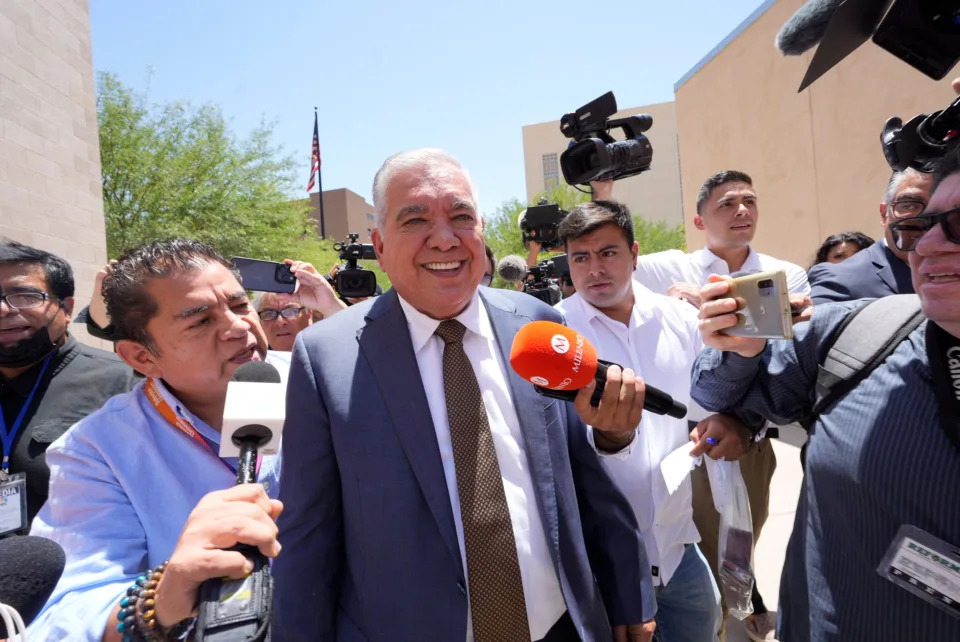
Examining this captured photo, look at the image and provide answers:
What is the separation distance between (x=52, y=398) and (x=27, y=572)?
213 cm

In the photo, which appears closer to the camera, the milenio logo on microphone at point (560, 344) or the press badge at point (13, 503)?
the milenio logo on microphone at point (560, 344)

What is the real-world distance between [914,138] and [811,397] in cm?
78

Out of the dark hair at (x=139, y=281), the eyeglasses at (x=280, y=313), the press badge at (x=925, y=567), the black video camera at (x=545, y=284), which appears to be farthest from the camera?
the black video camera at (x=545, y=284)

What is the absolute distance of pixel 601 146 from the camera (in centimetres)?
331

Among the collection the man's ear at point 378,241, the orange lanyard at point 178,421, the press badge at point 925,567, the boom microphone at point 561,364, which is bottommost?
the press badge at point 925,567

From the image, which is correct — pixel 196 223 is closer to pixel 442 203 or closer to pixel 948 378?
pixel 442 203

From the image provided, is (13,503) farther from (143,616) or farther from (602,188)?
(602,188)

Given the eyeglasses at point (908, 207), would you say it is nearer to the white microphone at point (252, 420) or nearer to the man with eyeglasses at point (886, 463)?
the man with eyeglasses at point (886, 463)

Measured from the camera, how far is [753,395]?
69.5 inches

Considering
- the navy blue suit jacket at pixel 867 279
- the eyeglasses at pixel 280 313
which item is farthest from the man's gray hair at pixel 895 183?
the eyeglasses at pixel 280 313

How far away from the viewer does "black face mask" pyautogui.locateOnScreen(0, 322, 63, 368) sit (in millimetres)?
2709

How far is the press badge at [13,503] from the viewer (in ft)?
7.47

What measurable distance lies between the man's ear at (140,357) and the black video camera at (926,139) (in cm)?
229

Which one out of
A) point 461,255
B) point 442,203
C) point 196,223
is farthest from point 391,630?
point 196,223
